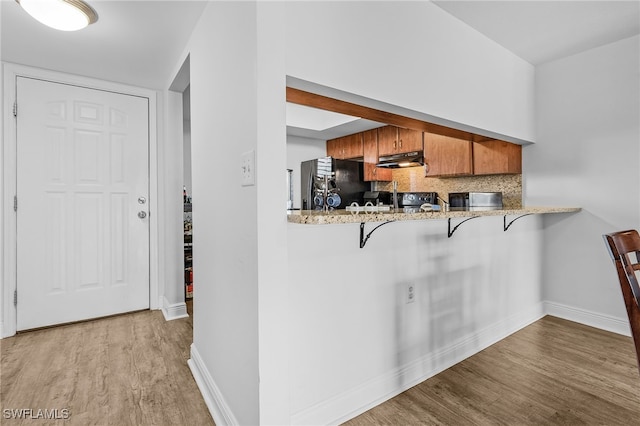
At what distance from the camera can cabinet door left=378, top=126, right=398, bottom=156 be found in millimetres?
3986

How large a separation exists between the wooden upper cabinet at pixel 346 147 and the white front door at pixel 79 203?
2561 mm

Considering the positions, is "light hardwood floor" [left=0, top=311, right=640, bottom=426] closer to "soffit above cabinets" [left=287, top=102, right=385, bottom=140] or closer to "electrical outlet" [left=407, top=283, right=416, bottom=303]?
"electrical outlet" [left=407, top=283, right=416, bottom=303]

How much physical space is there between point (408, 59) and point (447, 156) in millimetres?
1767

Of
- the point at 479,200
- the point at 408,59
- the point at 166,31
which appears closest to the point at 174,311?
the point at 166,31

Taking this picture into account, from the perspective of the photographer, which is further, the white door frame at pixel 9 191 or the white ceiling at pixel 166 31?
the white door frame at pixel 9 191

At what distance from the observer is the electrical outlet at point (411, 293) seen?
190cm

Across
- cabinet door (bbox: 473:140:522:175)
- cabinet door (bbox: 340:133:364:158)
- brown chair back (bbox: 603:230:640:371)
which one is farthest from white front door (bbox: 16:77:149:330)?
brown chair back (bbox: 603:230:640:371)

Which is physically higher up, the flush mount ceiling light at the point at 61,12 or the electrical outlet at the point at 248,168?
the flush mount ceiling light at the point at 61,12

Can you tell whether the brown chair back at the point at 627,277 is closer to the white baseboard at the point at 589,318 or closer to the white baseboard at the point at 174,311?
the white baseboard at the point at 589,318

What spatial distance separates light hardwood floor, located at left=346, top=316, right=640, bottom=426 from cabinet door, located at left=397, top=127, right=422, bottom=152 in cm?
217

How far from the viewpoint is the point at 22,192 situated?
2646 mm

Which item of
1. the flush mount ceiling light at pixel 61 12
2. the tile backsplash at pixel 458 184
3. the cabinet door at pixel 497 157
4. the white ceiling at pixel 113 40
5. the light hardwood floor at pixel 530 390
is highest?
the white ceiling at pixel 113 40

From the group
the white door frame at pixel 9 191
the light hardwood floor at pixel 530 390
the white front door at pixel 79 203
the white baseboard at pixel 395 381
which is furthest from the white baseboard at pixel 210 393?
the white door frame at pixel 9 191

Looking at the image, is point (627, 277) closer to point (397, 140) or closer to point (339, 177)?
point (397, 140)
